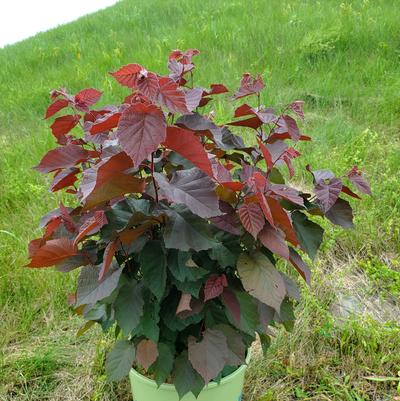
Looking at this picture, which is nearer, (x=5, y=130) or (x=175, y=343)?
(x=175, y=343)

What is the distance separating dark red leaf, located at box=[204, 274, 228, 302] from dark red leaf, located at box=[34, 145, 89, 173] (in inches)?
16.4

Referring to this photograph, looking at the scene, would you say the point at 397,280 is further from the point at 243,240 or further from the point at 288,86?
the point at 288,86

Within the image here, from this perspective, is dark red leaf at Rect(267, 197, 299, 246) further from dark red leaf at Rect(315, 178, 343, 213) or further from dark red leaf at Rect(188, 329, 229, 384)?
dark red leaf at Rect(188, 329, 229, 384)

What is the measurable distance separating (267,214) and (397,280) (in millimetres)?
1435

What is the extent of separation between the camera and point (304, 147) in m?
3.26

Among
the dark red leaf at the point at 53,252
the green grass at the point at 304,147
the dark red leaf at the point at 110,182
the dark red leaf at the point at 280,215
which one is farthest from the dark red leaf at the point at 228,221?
the green grass at the point at 304,147

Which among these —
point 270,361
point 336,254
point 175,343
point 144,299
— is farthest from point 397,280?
point 144,299

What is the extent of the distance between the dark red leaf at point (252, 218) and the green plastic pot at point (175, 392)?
604mm

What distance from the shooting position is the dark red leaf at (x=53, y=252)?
3.73 feet

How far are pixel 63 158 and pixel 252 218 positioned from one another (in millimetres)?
489

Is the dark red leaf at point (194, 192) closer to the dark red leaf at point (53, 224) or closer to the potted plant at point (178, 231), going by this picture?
the potted plant at point (178, 231)

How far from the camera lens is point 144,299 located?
1.27 metres

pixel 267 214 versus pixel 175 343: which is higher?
pixel 267 214

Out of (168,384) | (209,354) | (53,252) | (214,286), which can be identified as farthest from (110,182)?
(168,384)
